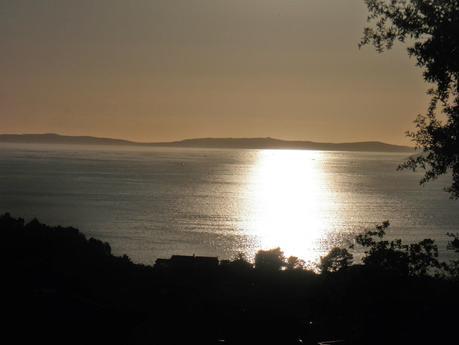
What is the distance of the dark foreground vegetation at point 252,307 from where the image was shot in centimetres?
1358

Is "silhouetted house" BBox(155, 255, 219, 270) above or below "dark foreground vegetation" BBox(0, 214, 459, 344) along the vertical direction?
below

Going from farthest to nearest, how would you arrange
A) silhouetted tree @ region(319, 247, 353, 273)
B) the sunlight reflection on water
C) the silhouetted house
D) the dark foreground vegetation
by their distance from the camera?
the sunlight reflection on water → the silhouetted house → silhouetted tree @ region(319, 247, 353, 273) → the dark foreground vegetation

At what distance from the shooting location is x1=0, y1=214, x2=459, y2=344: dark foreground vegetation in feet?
44.5

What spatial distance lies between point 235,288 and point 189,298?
5.47 meters

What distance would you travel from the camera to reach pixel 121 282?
102ft

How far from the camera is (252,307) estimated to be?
65.7ft

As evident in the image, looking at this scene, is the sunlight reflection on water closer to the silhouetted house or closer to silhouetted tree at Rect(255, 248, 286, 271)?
silhouetted tree at Rect(255, 248, 286, 271)

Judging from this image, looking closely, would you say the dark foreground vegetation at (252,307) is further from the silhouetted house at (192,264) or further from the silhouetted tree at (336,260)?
the silhouetted house at (192,264)

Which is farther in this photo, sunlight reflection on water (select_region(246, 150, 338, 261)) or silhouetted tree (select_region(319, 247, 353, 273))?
sunlight reflection on water (select_region(246, 150, 338, 261))

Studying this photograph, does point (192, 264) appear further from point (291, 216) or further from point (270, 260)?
point (291, 216)

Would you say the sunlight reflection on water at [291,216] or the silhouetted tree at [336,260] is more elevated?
the silhouetted tree at [336,260]

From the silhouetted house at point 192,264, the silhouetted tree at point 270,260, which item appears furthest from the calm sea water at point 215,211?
the silhouetted house at point 192,264

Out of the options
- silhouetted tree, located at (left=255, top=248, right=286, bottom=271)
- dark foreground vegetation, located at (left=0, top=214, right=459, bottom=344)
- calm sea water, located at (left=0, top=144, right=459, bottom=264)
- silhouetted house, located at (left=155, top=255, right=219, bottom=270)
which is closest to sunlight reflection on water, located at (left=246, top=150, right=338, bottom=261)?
calm sea water, located at (left=0, top=144, right=459, bottom=264)

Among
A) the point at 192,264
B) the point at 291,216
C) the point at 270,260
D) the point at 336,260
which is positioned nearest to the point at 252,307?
the point at 336,260
